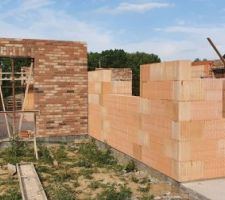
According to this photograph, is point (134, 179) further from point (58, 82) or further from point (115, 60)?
point (115, 60)

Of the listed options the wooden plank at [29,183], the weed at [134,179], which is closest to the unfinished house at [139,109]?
the weed at [134,179]

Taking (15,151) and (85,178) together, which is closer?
(85,178)

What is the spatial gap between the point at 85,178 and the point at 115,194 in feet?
5.52

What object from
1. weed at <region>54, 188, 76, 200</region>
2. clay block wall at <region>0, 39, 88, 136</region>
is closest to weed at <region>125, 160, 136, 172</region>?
weed at <region>54, 188, 76, 200</region>

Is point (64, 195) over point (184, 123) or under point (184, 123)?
under

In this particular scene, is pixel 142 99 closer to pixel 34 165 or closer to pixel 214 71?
pixel 34 165

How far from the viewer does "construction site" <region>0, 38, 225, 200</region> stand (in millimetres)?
7258

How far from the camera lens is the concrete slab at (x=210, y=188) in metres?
6.41

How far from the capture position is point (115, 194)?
7059 millimetres

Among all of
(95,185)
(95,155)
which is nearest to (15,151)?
(95,155)

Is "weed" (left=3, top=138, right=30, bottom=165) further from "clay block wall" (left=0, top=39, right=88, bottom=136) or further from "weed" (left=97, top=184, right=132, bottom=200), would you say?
"weed" (left=97, top=184, right=132, bottom=200)

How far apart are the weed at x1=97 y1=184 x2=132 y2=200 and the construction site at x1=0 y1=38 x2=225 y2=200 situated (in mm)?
20

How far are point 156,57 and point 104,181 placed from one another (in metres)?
50.2

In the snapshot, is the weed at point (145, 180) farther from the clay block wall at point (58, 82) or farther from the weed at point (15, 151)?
the clay block wall at point (58, 82)
